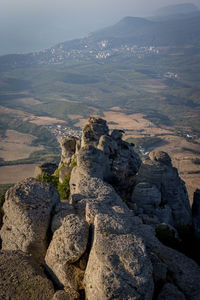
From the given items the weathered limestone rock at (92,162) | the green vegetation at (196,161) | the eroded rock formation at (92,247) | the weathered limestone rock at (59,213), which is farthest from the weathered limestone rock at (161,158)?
the green vegetation at (196,161)

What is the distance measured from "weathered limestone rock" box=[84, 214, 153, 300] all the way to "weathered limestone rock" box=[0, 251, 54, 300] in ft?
6.96

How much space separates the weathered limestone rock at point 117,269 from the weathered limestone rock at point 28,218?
3854 mm

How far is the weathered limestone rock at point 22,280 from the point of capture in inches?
488

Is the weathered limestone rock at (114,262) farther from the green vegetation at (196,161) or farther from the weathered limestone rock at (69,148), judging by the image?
the green vegetation at (196,161)

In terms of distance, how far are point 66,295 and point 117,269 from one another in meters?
2.65

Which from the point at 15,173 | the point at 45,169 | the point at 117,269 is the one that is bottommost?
the point at 15,173

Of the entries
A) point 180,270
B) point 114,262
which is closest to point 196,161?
point 180,270

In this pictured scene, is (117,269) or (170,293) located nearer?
(117,269)

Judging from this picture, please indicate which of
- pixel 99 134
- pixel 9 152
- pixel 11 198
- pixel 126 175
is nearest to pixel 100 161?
pixel 126 175

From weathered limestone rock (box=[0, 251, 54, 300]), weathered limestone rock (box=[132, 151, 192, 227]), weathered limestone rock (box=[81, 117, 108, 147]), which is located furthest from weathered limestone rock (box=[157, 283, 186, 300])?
weathered limestone rock (box=[81, 117, 108, 147])

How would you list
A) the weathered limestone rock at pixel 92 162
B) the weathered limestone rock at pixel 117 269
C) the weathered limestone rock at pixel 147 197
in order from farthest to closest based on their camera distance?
the weathered limestone rock at pixel 147 197, the weathered limestone rock at pixel 92 162, the weathered limestone rock at pixel 117 269

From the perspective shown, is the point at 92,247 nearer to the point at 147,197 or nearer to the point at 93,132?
the point at 147,197

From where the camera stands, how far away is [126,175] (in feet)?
121

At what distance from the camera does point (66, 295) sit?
1231 centimetres
